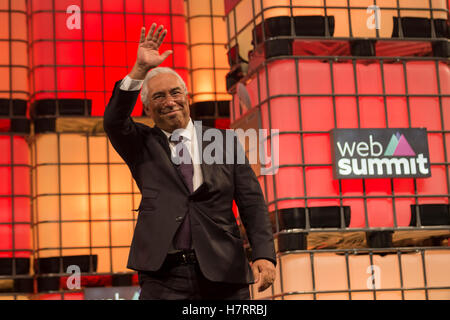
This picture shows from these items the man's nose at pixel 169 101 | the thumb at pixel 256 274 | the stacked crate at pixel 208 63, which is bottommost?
the thumb at pixel 256 274

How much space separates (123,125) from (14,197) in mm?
6455

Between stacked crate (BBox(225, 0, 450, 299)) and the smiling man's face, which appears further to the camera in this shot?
stacked crate (BBox(225, 0, 450, 299))

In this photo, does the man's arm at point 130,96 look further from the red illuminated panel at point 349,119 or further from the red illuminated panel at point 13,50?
the red illuminated panel at point 13,50

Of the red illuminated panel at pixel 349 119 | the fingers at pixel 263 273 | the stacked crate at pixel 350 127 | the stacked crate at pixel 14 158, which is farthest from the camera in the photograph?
the stacked crate at pixel 14 158

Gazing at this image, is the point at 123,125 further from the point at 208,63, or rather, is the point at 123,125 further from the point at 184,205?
the point at 208,63

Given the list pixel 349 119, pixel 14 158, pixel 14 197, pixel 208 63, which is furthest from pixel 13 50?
→ pixel 349 119

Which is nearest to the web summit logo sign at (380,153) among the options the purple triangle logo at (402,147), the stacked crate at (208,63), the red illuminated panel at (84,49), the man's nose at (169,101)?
the purple triangle logo at (402,147)

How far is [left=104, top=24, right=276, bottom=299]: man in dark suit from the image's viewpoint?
3582 millimetres

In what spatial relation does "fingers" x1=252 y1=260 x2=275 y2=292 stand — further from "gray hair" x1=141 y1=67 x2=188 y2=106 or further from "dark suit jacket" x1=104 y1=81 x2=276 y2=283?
"gray hair" x1=141 y1=67 x2=188 y2=106

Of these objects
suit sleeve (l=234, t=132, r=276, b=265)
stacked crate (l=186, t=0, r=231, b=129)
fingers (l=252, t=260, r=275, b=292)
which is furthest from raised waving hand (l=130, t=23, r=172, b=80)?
stacked crate (l=186, t=0, r=231, b=129)

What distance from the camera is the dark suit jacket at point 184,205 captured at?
359 centimetres

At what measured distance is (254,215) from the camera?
384 centimetres

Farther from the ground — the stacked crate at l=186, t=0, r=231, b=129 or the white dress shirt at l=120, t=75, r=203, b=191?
the stacked crate at l=186, t=0, r=231, b=129
